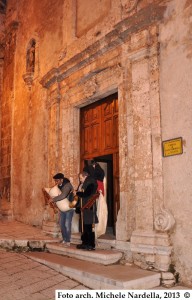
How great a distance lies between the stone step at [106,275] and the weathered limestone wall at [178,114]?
520 mm

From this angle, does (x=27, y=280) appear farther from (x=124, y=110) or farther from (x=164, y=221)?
(x=124, y=110)

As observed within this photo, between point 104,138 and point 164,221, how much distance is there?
2322mm

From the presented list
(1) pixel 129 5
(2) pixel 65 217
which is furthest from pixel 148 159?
(1) pixel 129 5

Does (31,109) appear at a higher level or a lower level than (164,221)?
higher

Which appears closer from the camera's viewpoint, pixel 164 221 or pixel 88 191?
pixel 164 221

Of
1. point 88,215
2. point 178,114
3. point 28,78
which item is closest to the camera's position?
point 178,114

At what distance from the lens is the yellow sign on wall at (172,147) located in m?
4.51

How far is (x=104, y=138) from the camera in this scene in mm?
6344

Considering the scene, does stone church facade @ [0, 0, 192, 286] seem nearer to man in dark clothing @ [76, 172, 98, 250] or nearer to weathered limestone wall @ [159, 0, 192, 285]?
weathered limestone wall @ [159, 0, 192, 285]

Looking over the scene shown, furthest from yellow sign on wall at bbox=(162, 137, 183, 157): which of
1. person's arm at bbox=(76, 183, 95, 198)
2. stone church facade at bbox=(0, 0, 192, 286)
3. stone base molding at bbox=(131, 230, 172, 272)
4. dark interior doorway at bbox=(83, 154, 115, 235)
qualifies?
dark interior doorway at bbox=(83, 154, 115, 235)

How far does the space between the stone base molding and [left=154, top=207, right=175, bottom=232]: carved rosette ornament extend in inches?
3.8

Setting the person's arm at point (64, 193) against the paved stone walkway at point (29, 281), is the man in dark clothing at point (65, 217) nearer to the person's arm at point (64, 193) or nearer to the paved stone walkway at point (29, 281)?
the person's arm at point (64, 193)

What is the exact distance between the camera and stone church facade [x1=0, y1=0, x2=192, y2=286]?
454cm

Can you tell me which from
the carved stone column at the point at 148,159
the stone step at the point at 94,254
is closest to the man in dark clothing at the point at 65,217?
the stone step at the point at 94,254
